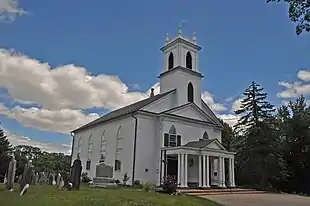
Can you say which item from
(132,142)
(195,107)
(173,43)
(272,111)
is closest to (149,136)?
(132,142)

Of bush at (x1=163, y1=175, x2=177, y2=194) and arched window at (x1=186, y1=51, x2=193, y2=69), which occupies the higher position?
arched window at (x1=186, y1=51, x2=193, y2=69)

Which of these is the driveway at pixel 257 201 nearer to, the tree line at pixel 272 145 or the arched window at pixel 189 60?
the tree line at pixel 272 145

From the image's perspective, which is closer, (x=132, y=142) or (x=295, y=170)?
(x=132, y=142)

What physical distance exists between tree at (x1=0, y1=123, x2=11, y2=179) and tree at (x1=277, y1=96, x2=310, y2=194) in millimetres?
32613

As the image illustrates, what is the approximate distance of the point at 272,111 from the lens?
32031mm

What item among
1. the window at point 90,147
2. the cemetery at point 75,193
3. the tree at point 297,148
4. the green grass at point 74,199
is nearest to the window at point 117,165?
the cemetery at point 75,193

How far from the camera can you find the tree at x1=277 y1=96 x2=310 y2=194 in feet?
104

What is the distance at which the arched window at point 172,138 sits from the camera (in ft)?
93.8

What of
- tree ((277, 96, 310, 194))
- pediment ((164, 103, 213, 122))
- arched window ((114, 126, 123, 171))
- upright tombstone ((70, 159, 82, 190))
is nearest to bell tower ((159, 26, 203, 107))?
pediment ((164, 103, 213, 122))

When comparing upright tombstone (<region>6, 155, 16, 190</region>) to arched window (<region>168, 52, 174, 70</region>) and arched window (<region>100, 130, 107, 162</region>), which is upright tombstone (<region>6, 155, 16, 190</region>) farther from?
arched window (<region>168, 52, 174, 70</region>)

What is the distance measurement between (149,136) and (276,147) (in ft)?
42.6

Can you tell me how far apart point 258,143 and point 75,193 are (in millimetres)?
22138

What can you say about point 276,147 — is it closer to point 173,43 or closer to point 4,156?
point 173,43

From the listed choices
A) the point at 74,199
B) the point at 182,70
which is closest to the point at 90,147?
the point at 182,70
